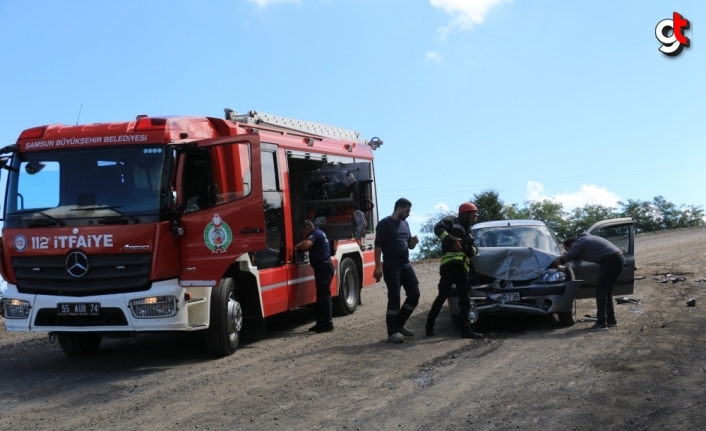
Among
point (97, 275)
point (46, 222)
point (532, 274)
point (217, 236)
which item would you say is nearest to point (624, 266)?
point (532, 274)

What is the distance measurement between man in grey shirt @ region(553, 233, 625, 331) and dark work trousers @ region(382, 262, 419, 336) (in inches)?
83.5

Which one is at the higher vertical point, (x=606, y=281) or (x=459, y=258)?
(x=459, y=258)

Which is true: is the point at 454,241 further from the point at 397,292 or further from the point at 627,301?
the point at 627,301

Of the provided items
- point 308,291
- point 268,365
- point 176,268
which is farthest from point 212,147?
point 308,291

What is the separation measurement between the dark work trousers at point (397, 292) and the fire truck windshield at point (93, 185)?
326cm

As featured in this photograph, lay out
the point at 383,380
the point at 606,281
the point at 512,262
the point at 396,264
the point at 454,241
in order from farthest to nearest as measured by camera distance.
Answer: the point at 512,262, the point at 606,281, the point at 396,264, the point at 454,241, the point at 383,380

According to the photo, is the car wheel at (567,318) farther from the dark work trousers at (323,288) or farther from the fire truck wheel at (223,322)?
the fire truck wheel at (223,322)

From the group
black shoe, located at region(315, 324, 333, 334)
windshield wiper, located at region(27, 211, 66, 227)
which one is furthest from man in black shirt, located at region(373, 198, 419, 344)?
windshield wiper, located at region(27, 211, 66, 227)

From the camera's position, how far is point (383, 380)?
27.5ft

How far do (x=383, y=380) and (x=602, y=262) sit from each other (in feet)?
15.4

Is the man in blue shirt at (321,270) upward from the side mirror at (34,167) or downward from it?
downward

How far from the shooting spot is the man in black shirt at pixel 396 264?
11.0 meters

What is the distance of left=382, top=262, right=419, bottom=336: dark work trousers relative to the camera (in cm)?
1099

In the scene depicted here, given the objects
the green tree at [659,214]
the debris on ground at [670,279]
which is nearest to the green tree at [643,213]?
the green tree at [659,214]
